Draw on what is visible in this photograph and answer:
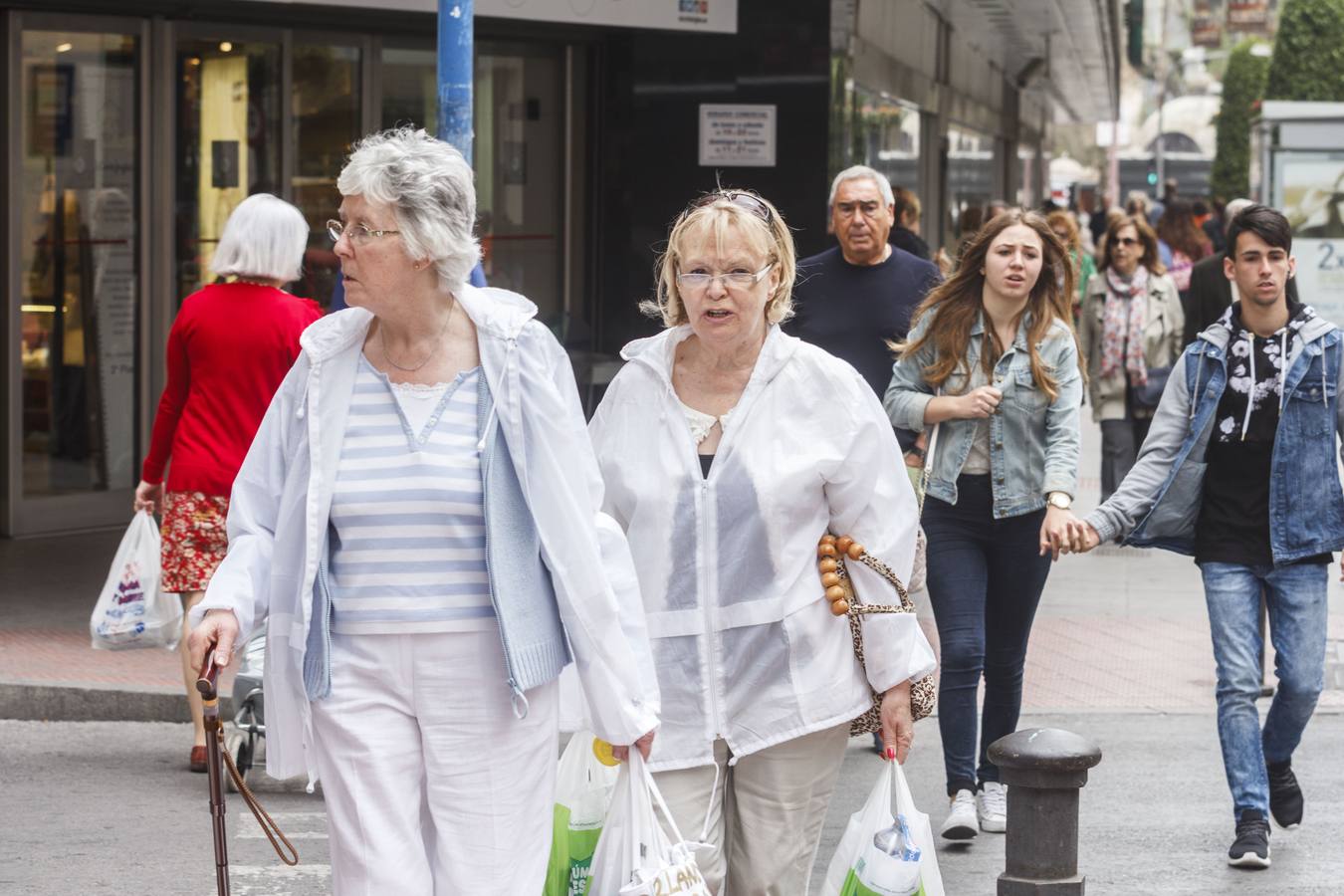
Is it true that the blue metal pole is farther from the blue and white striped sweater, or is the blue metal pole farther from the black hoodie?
the blue and white striped sweater

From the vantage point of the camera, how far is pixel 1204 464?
235 inches

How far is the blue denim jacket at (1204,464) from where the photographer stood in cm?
582

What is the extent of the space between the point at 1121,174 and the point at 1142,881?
256ft

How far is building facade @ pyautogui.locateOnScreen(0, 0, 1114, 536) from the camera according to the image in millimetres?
11508

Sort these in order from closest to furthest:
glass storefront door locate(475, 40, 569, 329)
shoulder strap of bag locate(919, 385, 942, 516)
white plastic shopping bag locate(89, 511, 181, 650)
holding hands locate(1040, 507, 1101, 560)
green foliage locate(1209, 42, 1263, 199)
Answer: holding hands locate(1040, 507, 1101, 560) → shoulder strap of bag locate(919, 385, 942, 516) → white plastic shopping bag locate(89, 511, 181, 650) → glass storefront door locate(475, 40, 569, 329) → green foliage locate(1209, 42, 1263, 199)

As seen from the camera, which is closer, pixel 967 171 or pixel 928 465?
pixel 928 465

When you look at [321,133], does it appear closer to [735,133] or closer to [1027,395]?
[735,133]

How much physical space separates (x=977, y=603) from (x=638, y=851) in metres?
2.57

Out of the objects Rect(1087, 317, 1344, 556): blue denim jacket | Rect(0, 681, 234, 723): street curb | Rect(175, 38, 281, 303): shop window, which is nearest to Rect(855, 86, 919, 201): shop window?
Rect(175, 38, 281, 303): shop window

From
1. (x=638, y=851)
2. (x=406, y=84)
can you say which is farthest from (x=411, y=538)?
(x=406, y=84)

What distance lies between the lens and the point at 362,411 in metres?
3.58

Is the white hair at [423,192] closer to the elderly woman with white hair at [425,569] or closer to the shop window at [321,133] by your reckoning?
the elderly woman with white hair at [425,569]

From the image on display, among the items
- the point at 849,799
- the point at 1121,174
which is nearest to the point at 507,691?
the point at 849,799

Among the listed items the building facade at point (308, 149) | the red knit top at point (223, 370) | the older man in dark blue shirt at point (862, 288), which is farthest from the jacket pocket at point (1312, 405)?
the building facade at point (308, 149)
